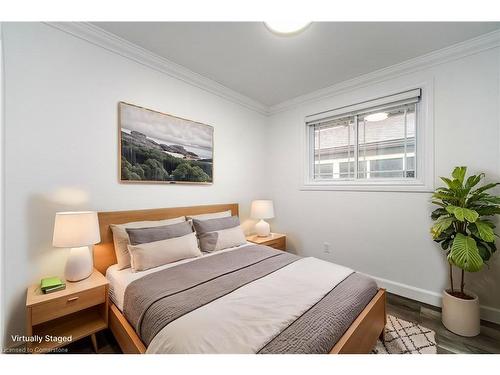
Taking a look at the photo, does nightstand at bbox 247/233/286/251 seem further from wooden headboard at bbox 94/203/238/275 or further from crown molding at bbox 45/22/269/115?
crown molding at bbox 45/22/269/115

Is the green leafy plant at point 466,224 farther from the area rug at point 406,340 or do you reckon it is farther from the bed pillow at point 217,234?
the bed pillow at point 217,234

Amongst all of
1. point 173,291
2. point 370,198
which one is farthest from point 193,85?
point 370,198

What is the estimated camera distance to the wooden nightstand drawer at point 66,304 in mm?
1342

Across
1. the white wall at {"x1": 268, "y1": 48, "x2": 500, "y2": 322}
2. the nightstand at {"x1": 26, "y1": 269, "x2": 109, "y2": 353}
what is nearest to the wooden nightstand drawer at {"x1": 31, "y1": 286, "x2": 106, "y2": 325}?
the nightstand at {"x1": 26, "y1": 269, "x2": 109, "y2": 353}

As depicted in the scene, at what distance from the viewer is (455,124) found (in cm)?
207

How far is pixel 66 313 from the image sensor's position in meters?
1.43

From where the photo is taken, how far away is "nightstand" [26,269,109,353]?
1.35 metres

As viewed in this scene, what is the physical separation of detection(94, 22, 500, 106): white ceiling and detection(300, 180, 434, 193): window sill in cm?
133

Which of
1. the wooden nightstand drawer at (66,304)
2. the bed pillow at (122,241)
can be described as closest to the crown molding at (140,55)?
the bed pillow at (122,241)

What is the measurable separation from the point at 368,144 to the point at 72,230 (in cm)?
321

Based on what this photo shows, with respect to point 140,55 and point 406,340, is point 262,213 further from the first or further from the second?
point 140,55

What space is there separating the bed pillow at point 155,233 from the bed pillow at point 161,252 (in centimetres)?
4

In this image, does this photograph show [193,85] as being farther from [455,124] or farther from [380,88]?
[455,124]

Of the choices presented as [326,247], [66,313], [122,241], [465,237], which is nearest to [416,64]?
[465,237]
